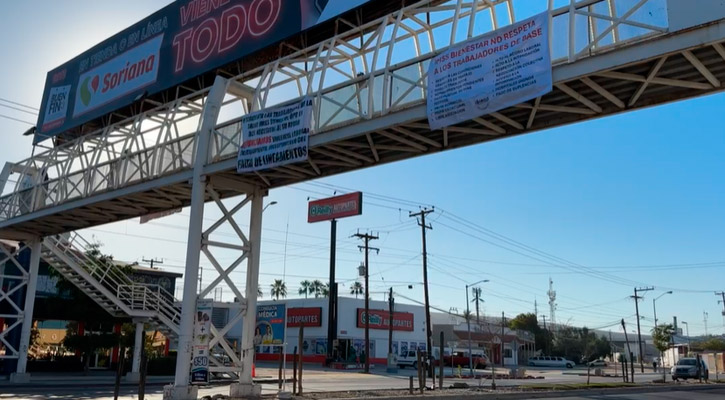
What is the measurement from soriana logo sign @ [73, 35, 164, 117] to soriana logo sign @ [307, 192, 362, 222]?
64.0 ft

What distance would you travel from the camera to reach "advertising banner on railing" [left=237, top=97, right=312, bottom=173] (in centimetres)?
1572

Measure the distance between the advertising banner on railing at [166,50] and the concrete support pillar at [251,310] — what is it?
16.4 feet

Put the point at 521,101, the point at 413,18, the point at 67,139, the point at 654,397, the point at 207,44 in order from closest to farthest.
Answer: the point at 521,101 < the point at 413,18 < the point at 207,44 < the point at 654,397 < the point at 67,139

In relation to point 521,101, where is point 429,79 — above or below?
above

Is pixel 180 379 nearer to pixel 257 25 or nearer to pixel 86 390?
pixel 86 390

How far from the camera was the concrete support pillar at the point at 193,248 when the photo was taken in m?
16.5

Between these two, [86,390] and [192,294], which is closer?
[192,294]

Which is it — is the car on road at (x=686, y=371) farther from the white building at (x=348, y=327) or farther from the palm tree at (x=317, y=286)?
the palm tree at (x=317, y=286)

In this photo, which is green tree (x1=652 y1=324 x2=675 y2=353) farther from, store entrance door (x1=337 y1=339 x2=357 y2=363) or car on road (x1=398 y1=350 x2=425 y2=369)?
store entrance door (x1=337 y1=339 x2=357 y2=363)

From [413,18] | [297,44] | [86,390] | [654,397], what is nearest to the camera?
[413,18]

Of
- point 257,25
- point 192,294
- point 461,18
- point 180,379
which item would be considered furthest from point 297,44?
point 180,379

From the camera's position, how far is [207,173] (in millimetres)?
17594

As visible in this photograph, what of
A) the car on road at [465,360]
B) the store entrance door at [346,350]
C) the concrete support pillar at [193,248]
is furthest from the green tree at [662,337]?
the concrete support pillar at [193,248]

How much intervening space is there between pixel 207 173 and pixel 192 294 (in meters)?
3.42
